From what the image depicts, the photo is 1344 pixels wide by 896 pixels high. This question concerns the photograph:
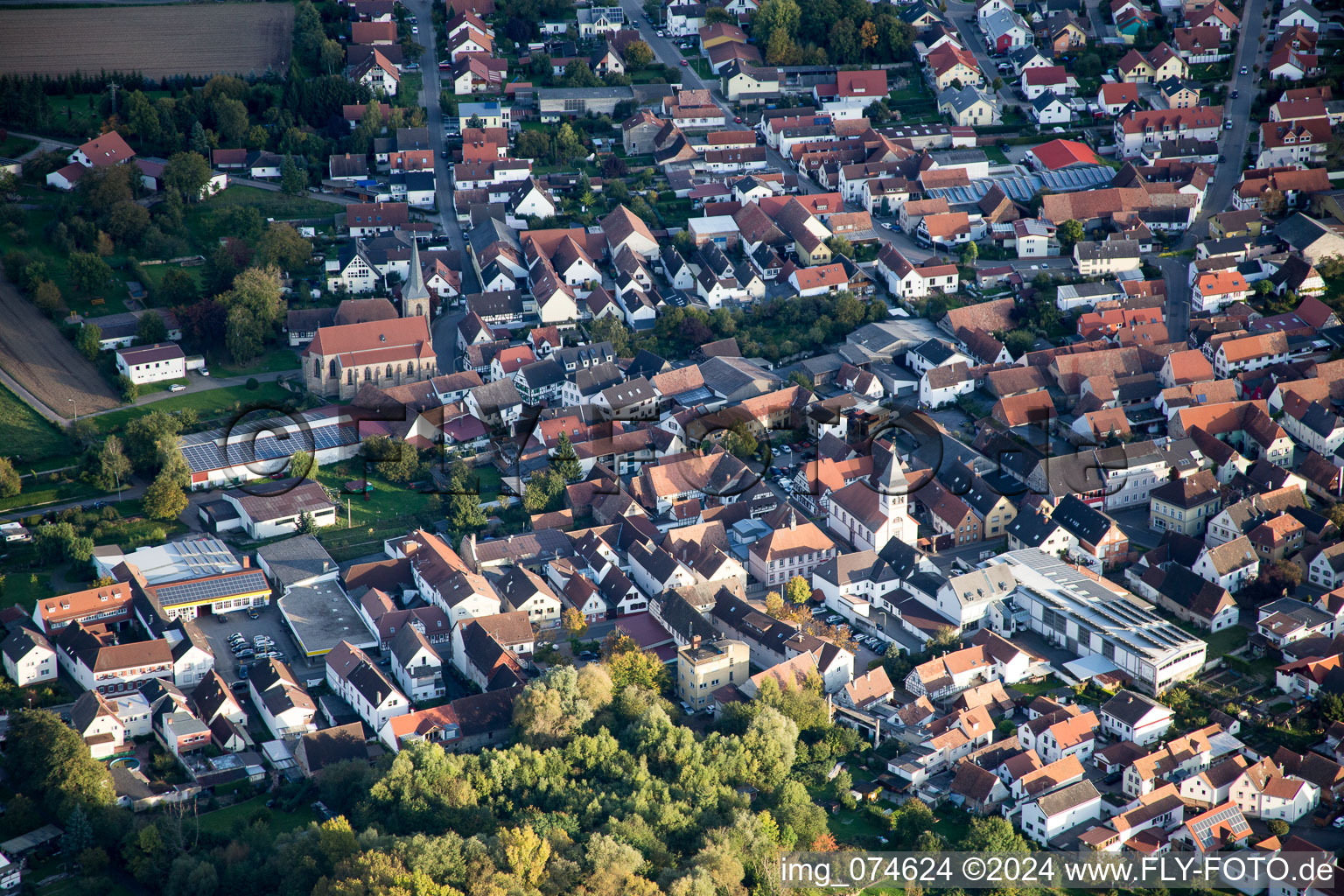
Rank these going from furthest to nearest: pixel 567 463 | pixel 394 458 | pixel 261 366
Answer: pixel 261 366, pixel 394 458, pixel 567 463

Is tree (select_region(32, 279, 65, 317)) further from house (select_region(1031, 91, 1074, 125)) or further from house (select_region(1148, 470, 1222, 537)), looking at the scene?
house (select_region(1031, 91, 1074, 125))

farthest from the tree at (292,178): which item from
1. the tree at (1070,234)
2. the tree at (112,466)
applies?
the tree at (1070,234)

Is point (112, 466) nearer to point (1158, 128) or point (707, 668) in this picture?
point (707, 668)

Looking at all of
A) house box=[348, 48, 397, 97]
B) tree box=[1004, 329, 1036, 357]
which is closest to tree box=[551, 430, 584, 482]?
tree box=[1004, 329, 1036, 357]

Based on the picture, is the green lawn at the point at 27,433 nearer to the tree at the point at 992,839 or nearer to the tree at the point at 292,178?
the tree at the point at 292,178

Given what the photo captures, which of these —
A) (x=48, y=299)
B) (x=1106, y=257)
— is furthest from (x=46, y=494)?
(x=1106, y=257)

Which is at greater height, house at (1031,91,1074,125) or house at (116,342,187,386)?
house at (1031,91,1074,125)
